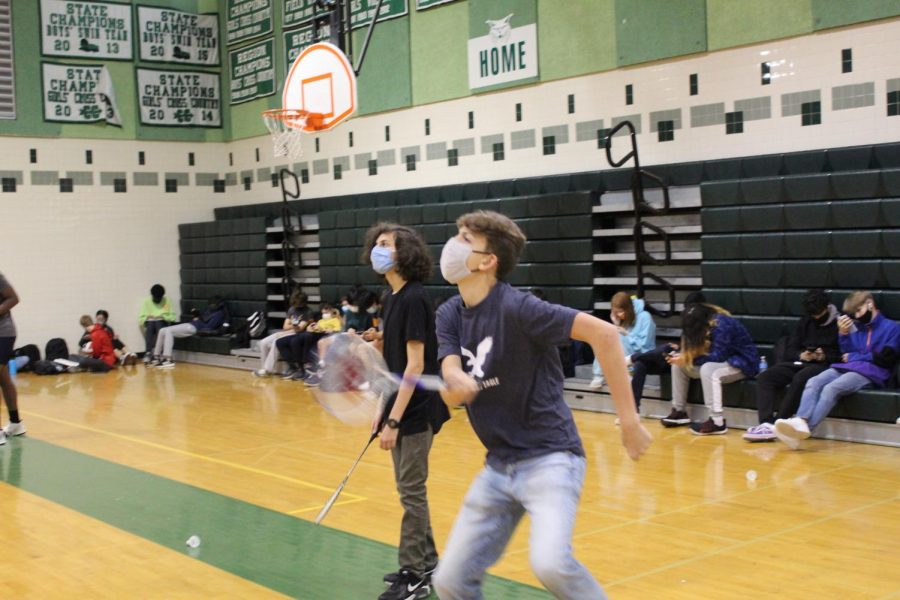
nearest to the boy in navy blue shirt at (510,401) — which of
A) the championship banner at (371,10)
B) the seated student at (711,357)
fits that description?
the seated student at (711,357)

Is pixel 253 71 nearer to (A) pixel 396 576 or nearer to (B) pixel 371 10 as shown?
(B) pixel 371 10

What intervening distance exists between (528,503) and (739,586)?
263 cm

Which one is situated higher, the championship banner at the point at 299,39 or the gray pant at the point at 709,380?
the championship banner at the point at 299,39

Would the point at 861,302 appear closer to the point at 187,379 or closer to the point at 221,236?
the point at 187,379

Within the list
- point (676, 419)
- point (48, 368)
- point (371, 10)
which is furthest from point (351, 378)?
point (48, 368)

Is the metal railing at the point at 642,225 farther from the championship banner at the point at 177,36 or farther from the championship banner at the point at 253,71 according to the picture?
the championship banner at the point at 177,36

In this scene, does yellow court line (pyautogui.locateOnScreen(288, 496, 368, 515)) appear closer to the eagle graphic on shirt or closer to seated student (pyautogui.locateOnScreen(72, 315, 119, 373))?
the eagle graphic on shirt

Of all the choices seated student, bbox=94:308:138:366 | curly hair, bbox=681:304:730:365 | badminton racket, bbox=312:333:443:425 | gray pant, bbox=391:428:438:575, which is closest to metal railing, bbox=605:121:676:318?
curly hair, bbox=681:304:730:365

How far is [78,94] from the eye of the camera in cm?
2109

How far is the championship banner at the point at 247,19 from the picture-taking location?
21.0 meters

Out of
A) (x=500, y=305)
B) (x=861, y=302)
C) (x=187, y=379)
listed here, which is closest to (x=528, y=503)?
(x=500, y=305)

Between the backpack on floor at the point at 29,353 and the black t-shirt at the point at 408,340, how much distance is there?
638 inches

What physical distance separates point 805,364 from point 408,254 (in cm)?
651

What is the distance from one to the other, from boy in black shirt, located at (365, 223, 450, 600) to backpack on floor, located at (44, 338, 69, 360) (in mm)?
16137
